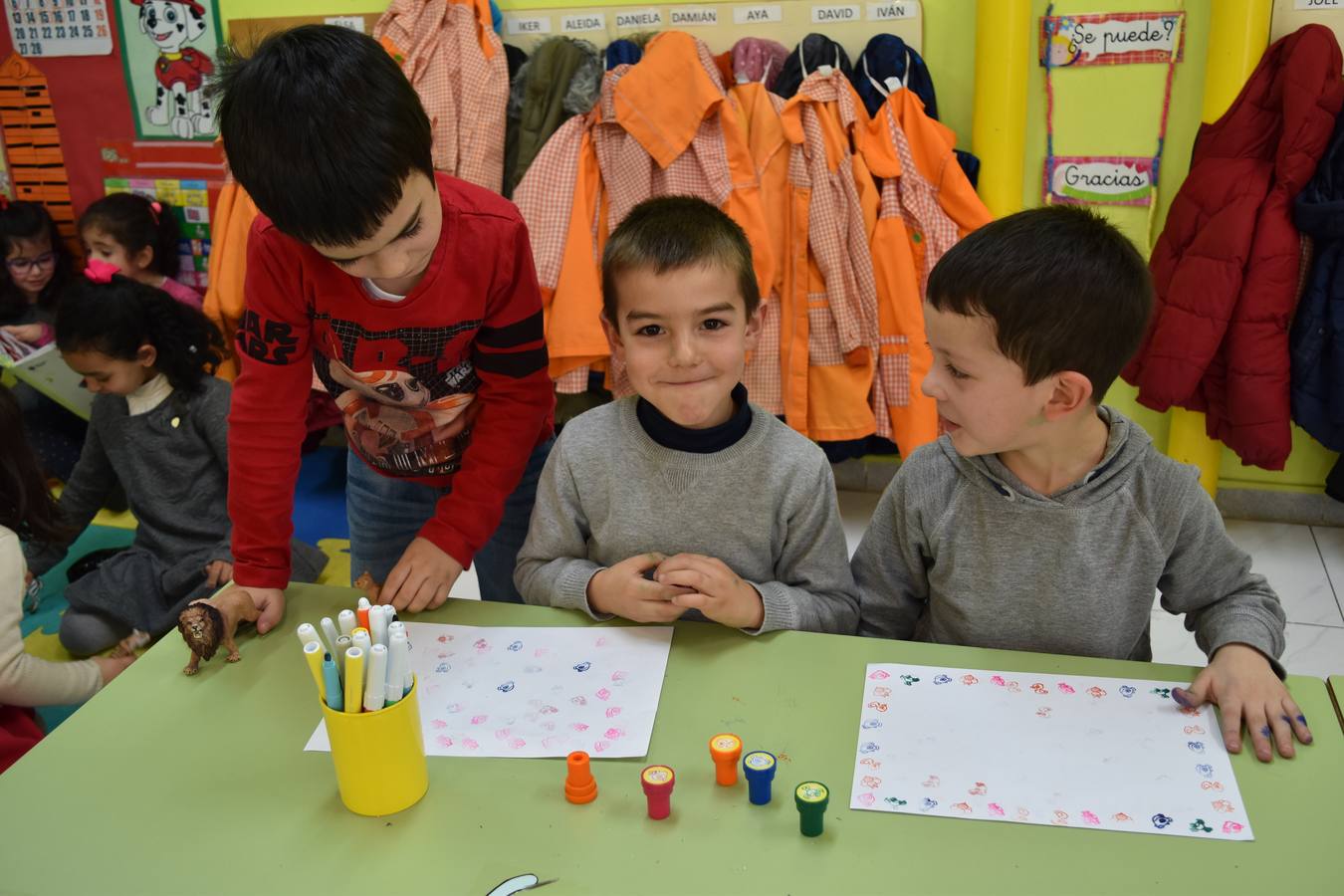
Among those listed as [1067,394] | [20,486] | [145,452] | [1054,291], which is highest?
[1054,291]

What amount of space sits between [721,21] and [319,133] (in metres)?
2.02

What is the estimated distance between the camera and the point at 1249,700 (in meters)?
0.92

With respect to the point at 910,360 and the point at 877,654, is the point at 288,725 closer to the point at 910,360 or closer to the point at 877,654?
the point at 877,654

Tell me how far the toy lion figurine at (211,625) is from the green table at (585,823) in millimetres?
53

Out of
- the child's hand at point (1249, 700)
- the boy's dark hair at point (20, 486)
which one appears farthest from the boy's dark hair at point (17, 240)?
the child's hand at point (1249, 700)

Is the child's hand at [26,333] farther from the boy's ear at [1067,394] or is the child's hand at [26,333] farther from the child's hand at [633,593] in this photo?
the boy's ear at [1067,394]

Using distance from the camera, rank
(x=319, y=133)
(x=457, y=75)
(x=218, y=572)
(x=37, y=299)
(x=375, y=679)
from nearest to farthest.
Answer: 1. (x=375, y=679)
2. (x=319, y=133)
3. (x=218, y=572)
4. (x=457, y=75)
5. (x=37, y=299)

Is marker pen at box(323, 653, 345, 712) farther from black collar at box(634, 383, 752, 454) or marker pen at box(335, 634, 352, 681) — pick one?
black collar at box(634, 383, 752, 454)

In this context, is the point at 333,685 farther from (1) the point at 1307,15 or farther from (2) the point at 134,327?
(1) the point at 1307,15

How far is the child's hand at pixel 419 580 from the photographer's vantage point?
118 centimetres

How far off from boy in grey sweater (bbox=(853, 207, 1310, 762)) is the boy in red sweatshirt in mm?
518

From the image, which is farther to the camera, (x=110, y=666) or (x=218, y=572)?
(x=218, y=572)

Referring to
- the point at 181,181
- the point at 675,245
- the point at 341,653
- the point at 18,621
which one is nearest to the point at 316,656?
the point at 341,653

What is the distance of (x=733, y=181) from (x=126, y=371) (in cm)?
144
